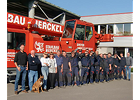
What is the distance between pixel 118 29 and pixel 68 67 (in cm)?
1935

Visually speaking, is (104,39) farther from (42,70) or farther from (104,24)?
(104,24)

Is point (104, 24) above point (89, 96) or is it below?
above

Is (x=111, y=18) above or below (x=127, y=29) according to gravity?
above

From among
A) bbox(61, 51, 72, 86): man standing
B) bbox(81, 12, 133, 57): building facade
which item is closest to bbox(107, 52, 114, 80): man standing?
bbox(61, 51, 72, 86): man standing

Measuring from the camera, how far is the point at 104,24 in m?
27.8

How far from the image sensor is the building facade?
26078 millimetres

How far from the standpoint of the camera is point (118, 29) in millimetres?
27047

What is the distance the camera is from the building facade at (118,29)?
26.1 metres

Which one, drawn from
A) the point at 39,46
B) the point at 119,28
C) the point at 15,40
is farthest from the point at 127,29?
the point at 15,40

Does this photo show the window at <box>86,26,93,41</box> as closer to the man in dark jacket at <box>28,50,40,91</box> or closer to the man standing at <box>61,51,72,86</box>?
the man standing at <box>61,51,72,86</box>

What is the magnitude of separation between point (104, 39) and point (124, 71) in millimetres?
2740

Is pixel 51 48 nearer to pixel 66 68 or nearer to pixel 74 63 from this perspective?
pixel 66 68

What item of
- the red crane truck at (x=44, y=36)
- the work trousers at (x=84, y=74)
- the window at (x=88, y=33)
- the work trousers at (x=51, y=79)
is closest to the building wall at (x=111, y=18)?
the red crane truck at (x=44, y=36)
